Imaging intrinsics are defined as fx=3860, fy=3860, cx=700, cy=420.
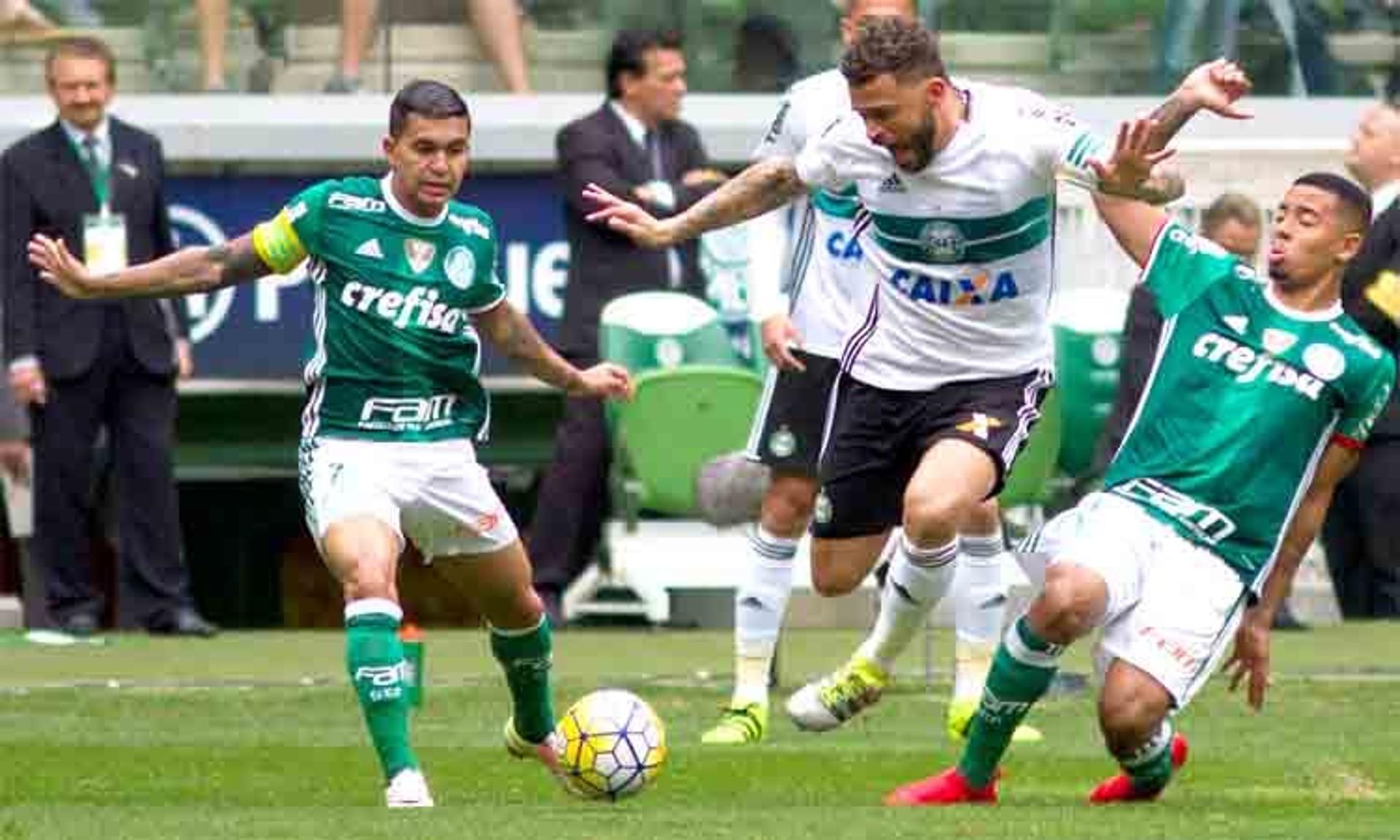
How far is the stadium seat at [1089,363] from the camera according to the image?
1814 centimetres

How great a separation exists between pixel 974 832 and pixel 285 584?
11.4 m

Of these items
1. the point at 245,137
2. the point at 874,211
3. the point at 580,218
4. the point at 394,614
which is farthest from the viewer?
the point at 245,137

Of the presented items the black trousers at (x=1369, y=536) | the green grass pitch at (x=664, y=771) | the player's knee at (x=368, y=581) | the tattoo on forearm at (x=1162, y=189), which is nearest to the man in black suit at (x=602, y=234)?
the green grass pitch at (x=664, y=771)

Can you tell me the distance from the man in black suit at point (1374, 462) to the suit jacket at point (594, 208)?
3.04 m

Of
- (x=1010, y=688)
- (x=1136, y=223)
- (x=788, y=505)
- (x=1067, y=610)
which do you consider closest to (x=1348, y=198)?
(x=1136, y=223)

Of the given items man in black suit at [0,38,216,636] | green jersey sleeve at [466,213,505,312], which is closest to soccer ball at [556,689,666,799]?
green jersey sleeve at [466,213,505,312]

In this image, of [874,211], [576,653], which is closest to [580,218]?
[576,653]

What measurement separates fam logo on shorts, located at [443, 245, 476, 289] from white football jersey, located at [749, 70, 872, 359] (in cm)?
165

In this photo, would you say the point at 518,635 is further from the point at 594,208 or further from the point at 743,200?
the point at 594,208

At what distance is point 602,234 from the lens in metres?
18.1

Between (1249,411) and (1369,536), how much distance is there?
7.56 m

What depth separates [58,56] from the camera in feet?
55.7

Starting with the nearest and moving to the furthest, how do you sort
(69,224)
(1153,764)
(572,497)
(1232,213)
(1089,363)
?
(1153,764) < (1232,213) < (69,224) < (572,497) < (1089,363)

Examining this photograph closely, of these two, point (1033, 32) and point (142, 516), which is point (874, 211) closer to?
point (142, 516)
